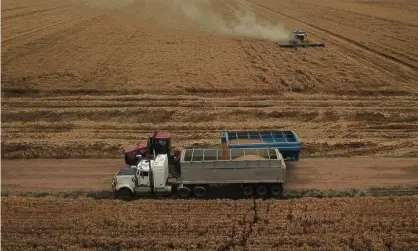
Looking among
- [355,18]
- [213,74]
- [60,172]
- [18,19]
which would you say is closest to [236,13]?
[355,18]

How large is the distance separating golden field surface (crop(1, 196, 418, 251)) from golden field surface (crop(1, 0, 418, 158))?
679cm

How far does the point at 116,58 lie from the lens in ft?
147

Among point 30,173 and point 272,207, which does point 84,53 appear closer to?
point 30,173

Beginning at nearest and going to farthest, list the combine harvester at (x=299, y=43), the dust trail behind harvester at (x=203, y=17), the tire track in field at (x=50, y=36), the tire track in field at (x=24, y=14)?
the tire track in field at (x=50, y=36)
the combine harvester at (x=299, y=43)
the dust trail behind harvester at (x=203, y=17)
the tire track in field at (x=24, y=14)

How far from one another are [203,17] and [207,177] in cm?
5491

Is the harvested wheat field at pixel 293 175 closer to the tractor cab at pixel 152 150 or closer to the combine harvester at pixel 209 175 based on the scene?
the tractor cab at pixel 152 150

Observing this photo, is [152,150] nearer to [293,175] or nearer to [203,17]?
[293,175]

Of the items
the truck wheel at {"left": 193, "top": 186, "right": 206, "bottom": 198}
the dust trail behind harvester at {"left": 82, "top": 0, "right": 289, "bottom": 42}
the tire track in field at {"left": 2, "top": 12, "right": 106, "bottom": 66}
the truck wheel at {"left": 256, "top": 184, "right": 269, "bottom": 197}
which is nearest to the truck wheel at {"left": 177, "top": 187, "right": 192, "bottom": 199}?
the truck wheel at {"left": 193, "top": 186, "right": 206, "bottom": 198}

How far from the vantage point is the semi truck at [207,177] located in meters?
20.4

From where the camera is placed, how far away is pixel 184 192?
818 inches

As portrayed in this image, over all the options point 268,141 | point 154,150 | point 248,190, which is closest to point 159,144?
point 154,150

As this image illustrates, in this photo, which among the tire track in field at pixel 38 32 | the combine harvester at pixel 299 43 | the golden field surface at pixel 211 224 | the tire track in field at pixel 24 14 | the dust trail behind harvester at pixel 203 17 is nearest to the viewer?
the golden field surface at pixel 211 224

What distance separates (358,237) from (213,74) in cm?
2419

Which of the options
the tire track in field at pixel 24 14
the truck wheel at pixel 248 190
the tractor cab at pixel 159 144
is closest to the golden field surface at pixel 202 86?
the tire track in field at pixel 24 14
